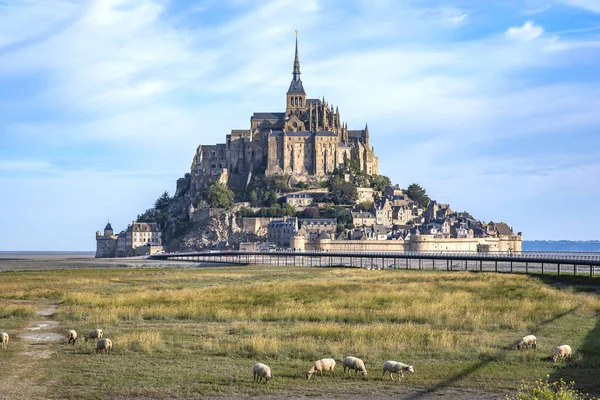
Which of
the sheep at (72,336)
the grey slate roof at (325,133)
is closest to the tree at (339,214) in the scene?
the grey slate roof at (325,133)

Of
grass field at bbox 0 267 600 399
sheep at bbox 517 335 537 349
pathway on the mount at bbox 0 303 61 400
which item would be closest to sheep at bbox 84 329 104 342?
grass field at bbox 0 267 600 399

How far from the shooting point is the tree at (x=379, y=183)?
7274 inches

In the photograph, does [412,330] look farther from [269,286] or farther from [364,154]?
[364,154]

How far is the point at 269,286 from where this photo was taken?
5647 cm

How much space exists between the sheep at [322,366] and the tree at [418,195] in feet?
545

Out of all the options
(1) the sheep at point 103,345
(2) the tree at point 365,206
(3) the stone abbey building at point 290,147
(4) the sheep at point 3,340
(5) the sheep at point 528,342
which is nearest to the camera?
(1) the sheep at point 103,345

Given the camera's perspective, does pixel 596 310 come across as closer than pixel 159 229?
Yes

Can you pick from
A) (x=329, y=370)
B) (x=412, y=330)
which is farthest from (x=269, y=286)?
(x=329, y=370)

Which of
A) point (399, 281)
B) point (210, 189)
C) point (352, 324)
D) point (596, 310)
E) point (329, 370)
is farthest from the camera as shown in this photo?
point (210, 189)

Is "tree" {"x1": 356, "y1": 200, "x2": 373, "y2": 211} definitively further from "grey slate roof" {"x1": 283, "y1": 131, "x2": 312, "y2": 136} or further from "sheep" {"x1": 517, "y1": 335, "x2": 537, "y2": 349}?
"sheep" {"x1": 517, "y1": 335, "x2": 537, "y2": 349}

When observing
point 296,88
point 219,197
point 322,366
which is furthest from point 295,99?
point 322,366

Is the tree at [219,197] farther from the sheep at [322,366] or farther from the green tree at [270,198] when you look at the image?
the sheep at [322,366]

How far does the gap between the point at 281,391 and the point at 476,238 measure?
140693mm

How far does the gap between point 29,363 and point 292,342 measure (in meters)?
9.21
